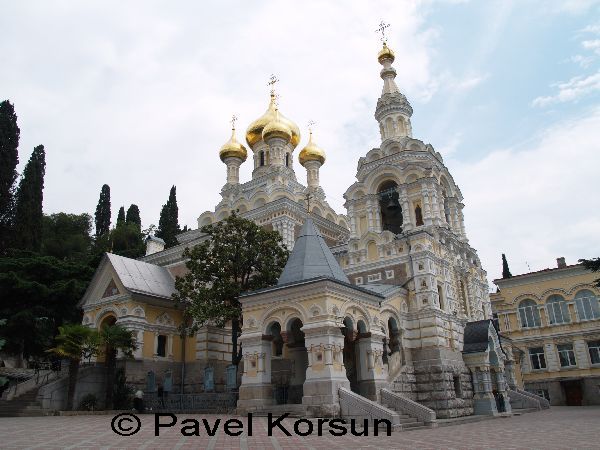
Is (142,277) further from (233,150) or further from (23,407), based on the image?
(233,150)

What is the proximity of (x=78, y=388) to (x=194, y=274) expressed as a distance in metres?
6.67

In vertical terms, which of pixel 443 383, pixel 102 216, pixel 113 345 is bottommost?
pixel 443 383

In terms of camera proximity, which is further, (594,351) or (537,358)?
(537,358)

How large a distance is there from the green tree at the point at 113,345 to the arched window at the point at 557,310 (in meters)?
26.5

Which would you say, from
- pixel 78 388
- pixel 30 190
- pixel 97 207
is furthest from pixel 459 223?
pixel 97 207

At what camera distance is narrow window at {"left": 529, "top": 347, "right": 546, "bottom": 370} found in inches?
1325

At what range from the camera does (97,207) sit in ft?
179

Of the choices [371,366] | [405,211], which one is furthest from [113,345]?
[405,211]

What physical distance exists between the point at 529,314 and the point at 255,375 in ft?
82.2

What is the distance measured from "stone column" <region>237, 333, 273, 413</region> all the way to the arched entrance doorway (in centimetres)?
263

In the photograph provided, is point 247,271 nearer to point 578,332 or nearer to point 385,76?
point 385,76

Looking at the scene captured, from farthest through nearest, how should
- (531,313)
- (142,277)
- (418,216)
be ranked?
(531,313)
(142,277)
(418,216)

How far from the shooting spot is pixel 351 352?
64.1ft

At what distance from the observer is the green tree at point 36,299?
26422 mm
